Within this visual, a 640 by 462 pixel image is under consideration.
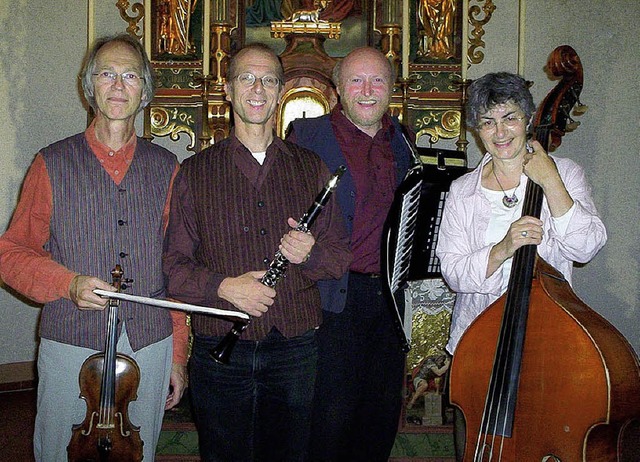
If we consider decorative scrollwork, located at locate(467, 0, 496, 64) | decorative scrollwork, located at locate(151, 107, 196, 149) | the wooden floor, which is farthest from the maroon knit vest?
decorative scrollwork, located at locate(467, 0, 496, 64)

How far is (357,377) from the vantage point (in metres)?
2.32

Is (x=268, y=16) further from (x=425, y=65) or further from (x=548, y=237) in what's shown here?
(x=548, y=237)

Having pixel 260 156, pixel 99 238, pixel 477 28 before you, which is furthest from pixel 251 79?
pixel 477 28

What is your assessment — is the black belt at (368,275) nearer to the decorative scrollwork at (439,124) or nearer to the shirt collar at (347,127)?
the shirt collar at (347,127)

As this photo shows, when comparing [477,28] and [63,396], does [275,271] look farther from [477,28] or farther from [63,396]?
[477,28]

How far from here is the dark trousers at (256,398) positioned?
191 centimetres

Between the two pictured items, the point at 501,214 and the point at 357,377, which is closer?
the point at 501,214

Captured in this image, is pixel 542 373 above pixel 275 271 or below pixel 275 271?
below

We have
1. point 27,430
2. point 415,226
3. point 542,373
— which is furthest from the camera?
point 27,430

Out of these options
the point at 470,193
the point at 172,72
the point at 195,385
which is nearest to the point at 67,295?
the point at 195,385

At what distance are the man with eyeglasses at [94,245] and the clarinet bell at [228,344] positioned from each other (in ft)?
0.70

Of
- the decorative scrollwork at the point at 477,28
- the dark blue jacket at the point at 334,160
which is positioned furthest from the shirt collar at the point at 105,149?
the decorative scrollwork at the point at 477,28

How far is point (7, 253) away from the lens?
1846 millimetres

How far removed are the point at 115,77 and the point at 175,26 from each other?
196cm
